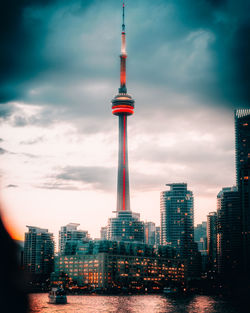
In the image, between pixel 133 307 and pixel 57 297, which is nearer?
pixel 133 307

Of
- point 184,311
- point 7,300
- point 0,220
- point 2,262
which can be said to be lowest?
point 184,311

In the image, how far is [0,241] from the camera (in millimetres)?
22188

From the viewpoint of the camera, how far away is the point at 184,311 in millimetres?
131375

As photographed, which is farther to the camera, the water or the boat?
the boat

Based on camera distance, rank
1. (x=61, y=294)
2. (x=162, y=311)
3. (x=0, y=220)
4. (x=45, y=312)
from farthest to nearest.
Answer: (x=61, y=294) < (x=162, y=311) < (x=45, y=312) < (x=0, y=220)

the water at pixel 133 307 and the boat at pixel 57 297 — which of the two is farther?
the boat at pixel 57 297

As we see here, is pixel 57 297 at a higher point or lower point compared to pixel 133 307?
higher

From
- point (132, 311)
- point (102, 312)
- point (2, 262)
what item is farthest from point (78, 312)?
point (2, 262)

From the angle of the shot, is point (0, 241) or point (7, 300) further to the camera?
point (7, 300)

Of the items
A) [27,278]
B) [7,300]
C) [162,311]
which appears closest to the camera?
[7,300]

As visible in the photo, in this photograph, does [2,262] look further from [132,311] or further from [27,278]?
[132,311]

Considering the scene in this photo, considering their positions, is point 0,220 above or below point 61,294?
above

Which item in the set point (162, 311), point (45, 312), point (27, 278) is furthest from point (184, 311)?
point (27, 278)

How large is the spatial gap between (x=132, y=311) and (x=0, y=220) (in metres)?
113
